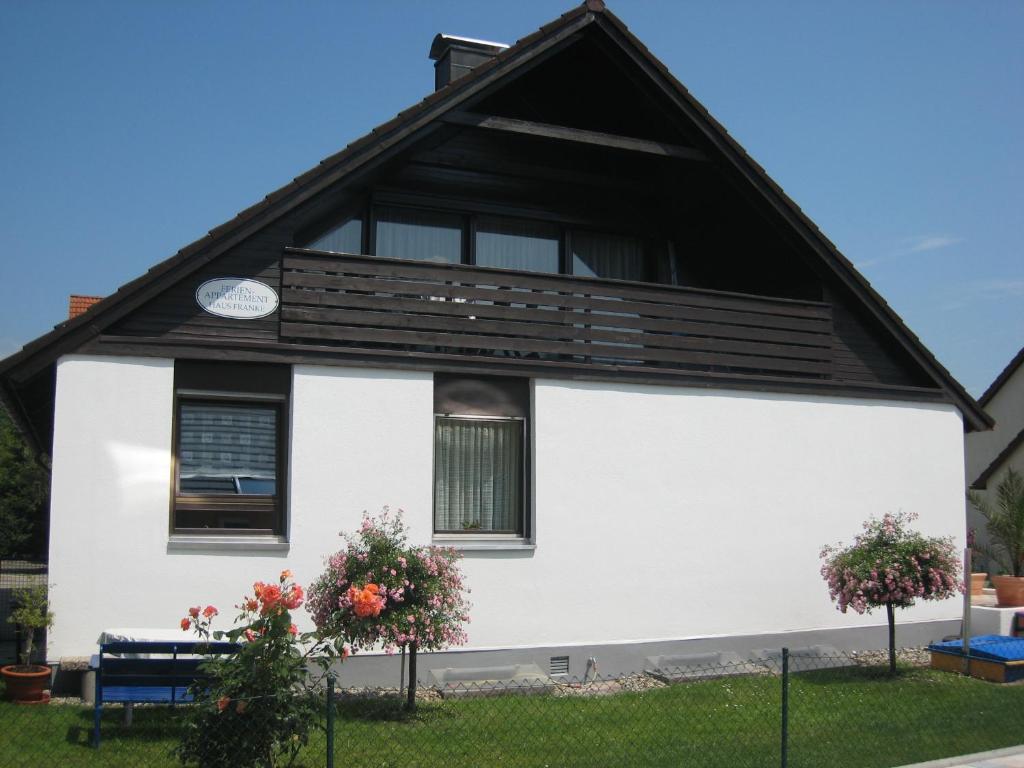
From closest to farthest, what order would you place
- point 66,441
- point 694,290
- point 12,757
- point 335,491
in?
point 12,757, point 66,441, point 335,491, point 694,290

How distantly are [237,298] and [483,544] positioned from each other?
3859mm

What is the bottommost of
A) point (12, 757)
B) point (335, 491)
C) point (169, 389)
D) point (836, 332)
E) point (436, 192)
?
point (12, 757)

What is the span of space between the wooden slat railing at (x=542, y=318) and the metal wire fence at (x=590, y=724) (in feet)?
12.4

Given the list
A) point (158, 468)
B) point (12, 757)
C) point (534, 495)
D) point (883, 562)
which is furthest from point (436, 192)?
point (12, 757)

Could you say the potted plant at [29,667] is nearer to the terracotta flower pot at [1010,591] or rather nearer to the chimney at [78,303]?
the chimney at [78,303]

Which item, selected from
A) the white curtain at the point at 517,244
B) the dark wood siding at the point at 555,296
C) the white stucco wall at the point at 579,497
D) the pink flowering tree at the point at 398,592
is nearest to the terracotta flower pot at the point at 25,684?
the white stucco wall at the point at 579,497

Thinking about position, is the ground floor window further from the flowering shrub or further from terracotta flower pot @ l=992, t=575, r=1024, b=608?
terracotta flower pot @ l=992, t=575, r=1024, b=608

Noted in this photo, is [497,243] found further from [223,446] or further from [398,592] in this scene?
[398,592]

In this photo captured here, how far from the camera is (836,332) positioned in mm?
14875

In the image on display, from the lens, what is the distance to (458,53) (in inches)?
611

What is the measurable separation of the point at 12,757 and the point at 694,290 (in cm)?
925

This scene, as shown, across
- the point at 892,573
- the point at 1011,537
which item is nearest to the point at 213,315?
the point at 892,573

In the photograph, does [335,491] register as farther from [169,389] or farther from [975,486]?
[975,486]

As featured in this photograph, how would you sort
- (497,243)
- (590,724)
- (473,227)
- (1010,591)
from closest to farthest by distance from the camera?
(590,724)
(473,227)
(497,243)
(1010,591)
